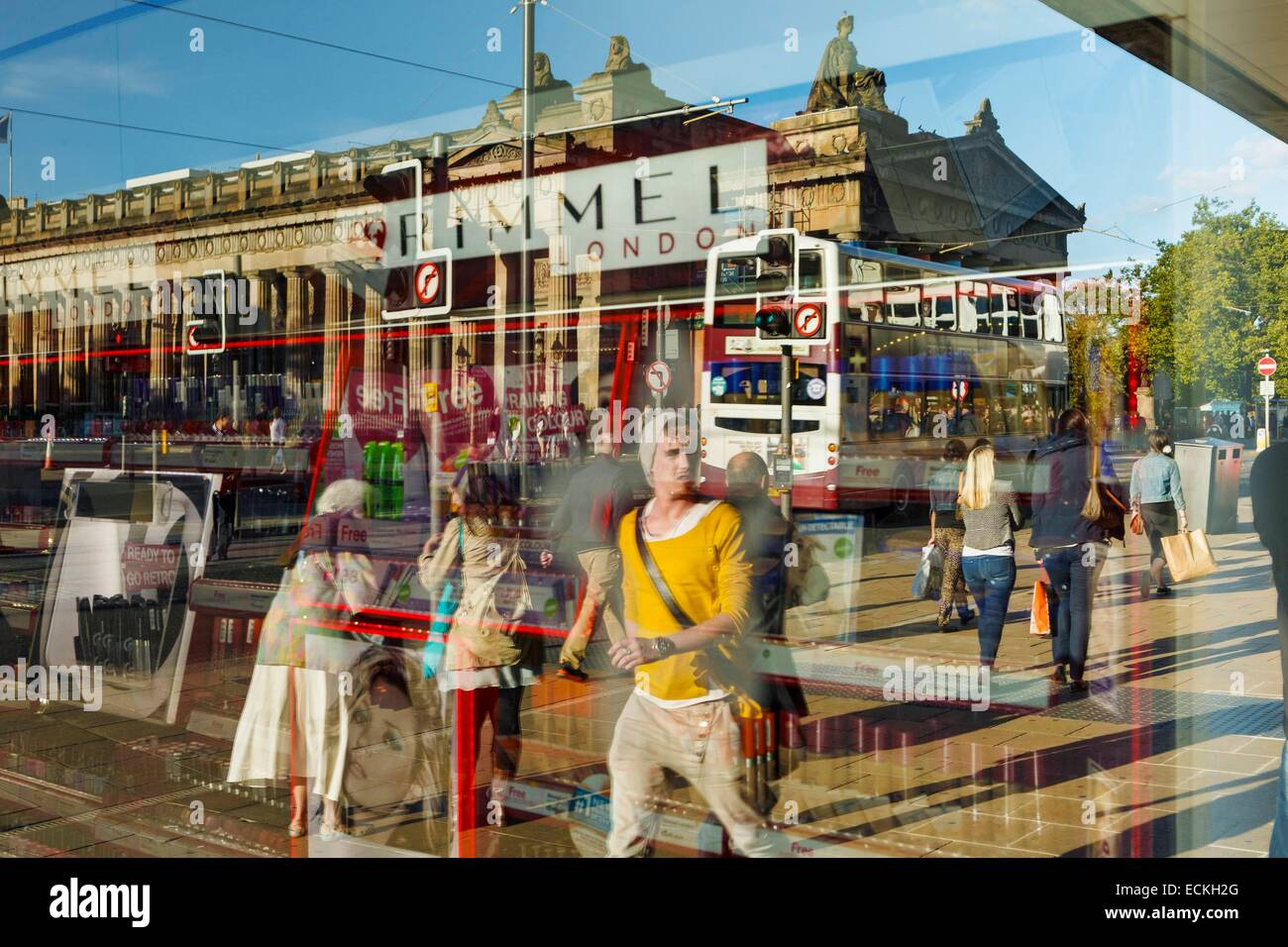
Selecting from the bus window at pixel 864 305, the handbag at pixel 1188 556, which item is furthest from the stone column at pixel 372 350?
the bus window at pixel 864 305

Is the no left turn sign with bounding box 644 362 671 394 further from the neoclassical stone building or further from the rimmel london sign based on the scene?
the rimmel london sign

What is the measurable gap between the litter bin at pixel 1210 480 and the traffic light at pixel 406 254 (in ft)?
13.0

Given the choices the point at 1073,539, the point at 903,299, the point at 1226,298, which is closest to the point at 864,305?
the point at 903,299

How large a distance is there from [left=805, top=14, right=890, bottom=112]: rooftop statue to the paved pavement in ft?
8.70

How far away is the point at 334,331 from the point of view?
8422mm

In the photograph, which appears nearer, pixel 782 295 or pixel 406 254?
pixel 406 254

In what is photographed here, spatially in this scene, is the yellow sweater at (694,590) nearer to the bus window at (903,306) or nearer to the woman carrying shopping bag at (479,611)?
the woman carrying shopping bag at (479,611)

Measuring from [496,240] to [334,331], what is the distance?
148cm

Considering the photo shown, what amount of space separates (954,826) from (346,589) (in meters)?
2.82

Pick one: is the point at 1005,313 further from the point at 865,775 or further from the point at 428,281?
the point at 865,775

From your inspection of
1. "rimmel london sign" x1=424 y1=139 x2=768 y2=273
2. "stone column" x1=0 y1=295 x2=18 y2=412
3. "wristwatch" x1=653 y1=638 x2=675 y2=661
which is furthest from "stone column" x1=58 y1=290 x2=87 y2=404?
"wristwatch" x1=653 y1=638 x2=675 y2=661
